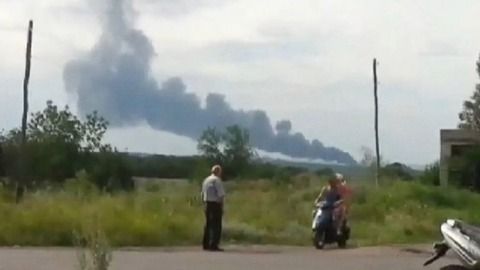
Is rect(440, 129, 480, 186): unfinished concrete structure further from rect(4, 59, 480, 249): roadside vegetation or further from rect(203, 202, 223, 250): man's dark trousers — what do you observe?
rect(203, 202, 223, 250): man's dark trousers

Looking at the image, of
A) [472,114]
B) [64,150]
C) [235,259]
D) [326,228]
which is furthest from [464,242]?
[472,114]

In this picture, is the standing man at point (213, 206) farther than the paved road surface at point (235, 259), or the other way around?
the standing man at point (213, 206)

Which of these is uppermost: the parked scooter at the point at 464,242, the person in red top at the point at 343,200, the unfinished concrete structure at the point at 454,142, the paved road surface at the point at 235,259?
the unfinished concrete structure at the point at 454,142

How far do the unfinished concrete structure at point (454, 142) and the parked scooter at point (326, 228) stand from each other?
50.3 metres

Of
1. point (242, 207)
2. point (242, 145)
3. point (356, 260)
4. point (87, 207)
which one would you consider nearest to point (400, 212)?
point (242, 207)

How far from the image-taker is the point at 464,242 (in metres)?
15.1

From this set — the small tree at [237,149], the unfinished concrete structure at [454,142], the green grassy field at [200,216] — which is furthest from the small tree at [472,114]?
the green grassy field at [200,216]

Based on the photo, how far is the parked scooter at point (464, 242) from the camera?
48.7ft

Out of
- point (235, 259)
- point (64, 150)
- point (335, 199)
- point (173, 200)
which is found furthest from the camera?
point (64, 150)

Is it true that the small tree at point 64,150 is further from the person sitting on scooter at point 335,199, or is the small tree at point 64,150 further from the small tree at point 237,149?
the person sitting on scooter at point 335,199

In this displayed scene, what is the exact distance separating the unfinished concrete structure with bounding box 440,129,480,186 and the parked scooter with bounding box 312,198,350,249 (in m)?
50.3

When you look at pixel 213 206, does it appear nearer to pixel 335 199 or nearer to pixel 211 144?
pixel 335 199

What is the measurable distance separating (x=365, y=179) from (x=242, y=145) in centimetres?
2154

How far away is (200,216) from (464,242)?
18779 mm
